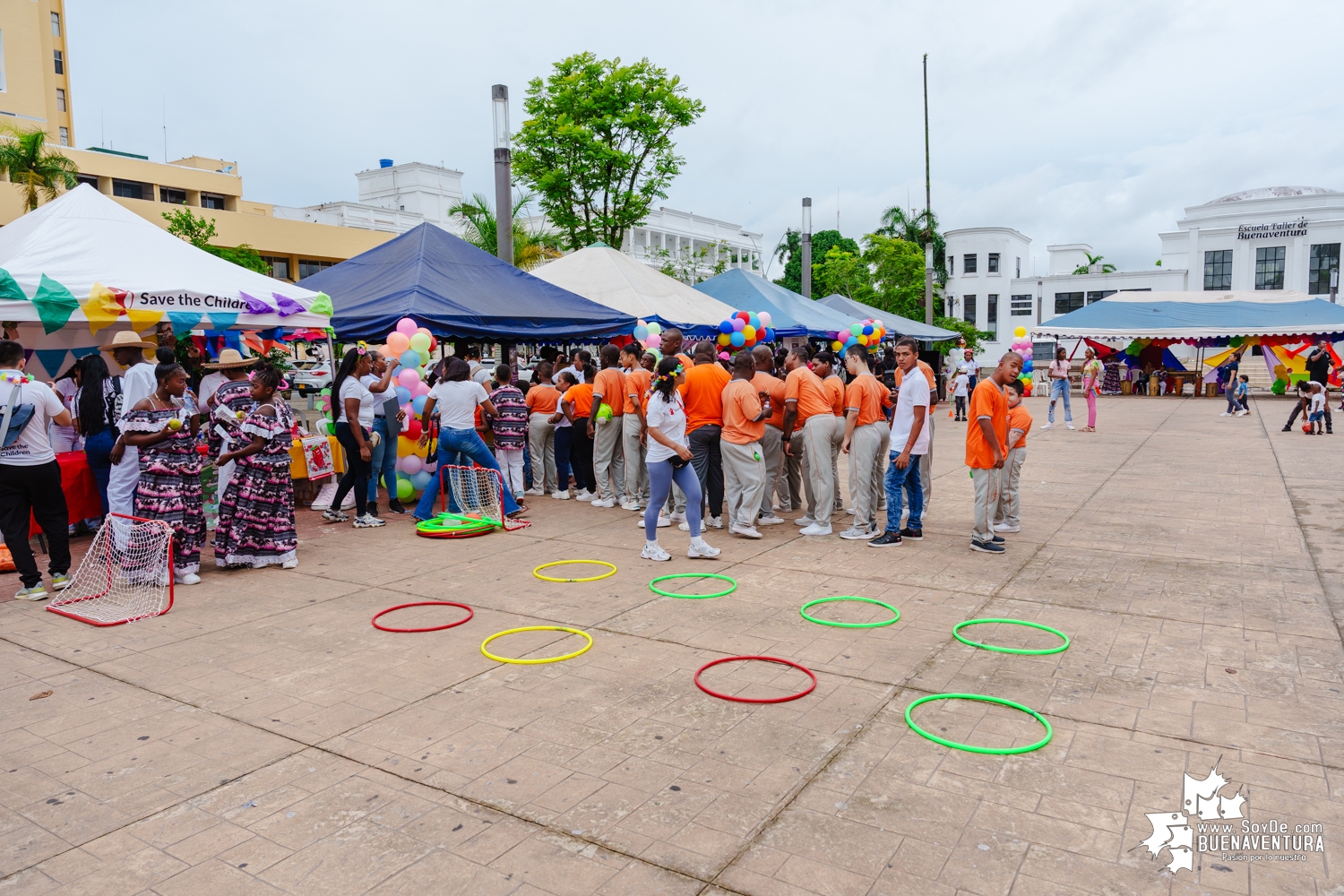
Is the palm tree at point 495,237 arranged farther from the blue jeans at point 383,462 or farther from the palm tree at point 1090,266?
the palm tree at point 1090,266

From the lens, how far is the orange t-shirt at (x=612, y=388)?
976 centimetres

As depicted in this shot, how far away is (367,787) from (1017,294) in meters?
64.7

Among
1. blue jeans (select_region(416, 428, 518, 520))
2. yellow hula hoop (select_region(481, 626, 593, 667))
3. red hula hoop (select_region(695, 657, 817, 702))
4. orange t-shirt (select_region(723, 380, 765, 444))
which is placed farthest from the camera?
blue jeans (select_region(416, 428, 518, 520))

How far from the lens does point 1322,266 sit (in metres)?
49.6

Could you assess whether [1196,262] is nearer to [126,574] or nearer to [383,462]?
[383,462]

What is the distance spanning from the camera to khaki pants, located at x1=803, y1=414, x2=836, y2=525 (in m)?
8.14

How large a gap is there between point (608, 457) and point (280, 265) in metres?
32.2

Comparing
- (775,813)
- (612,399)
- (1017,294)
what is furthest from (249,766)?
(1017,294)

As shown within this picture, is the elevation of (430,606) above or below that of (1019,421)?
below

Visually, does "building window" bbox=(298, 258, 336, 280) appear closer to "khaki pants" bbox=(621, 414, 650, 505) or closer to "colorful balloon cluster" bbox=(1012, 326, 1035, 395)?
"khaki pants" bbox=(621, 414, 650, 505)

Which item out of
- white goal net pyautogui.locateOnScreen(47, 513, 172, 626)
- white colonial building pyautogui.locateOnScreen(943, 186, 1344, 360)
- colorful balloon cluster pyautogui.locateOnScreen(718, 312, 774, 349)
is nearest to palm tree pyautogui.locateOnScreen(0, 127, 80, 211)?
colorful balloon cluster pyautogui.locateOnScreen(718, 312, 774, 349)

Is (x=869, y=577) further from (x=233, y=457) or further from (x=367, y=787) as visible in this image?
(x=233, y=457)

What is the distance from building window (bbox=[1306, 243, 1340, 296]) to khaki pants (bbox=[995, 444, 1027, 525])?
5379 cm

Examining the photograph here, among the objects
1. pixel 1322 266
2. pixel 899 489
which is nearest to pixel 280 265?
pixel 899 489
